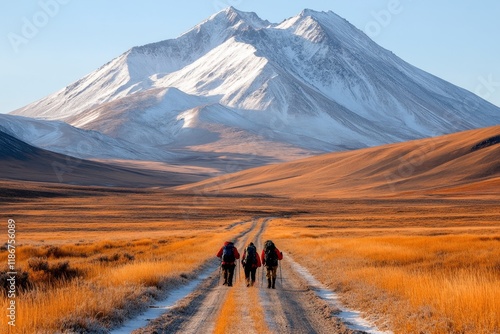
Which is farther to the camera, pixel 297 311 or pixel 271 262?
pixel 271 262

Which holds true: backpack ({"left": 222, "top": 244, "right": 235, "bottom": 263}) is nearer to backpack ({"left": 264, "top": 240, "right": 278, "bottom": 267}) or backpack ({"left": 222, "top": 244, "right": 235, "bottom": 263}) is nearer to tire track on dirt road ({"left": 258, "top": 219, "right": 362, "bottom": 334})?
backpack ({"left": 264, "top": 240, "right": 278, "bottom": 267})

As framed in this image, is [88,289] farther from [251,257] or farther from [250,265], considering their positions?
[251,257]

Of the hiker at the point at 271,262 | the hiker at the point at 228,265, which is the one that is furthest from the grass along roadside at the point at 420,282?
the hiker at the point at 228,265

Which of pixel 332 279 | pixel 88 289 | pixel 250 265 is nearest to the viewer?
pixel 88 289

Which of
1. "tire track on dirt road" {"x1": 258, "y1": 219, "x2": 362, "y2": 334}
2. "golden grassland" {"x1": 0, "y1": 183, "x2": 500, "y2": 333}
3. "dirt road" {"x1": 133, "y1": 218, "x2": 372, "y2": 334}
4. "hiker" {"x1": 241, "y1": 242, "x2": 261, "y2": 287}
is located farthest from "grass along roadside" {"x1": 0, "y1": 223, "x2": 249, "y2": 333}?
"tire track on dirt road" {"x1": 258, "y1": 219, "x2": 362, "y2": 334}

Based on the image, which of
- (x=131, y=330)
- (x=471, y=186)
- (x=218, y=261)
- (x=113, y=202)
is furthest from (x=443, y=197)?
(x=131, y=330)

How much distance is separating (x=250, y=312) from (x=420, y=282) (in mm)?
5077

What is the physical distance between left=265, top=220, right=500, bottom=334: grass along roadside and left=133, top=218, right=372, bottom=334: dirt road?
1.17 metres

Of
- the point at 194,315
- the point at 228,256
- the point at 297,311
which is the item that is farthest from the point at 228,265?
the point at 194,315

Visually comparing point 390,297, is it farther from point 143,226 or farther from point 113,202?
point 113,202

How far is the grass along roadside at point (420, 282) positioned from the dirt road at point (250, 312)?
1.17 meters

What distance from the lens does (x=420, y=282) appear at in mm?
18453

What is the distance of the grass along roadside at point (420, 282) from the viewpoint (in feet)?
44.8

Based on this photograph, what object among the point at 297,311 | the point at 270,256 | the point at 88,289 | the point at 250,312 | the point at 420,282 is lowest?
the point at 297,311
